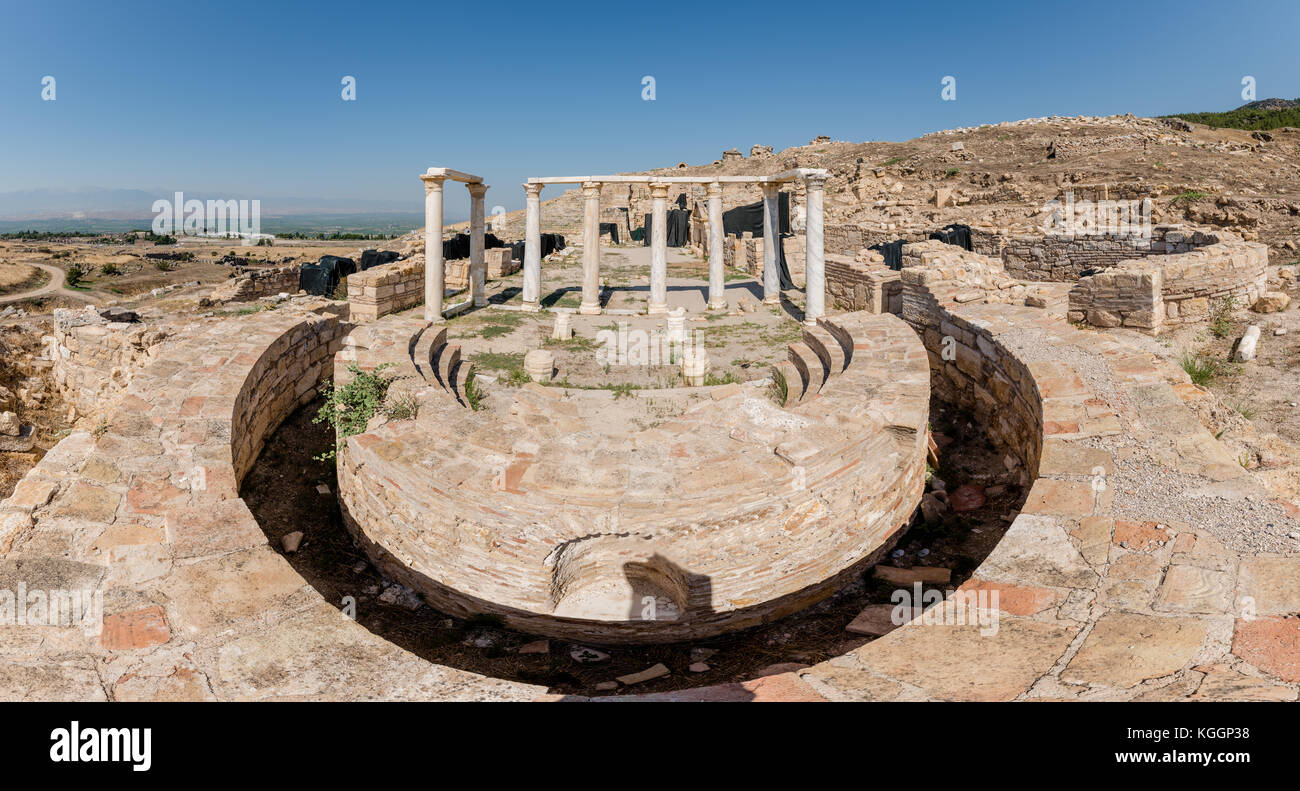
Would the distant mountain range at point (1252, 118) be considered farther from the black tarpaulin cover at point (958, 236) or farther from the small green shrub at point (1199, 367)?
the small green shrub at point (1199, 367)

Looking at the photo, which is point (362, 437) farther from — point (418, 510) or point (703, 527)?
point (703, 527)

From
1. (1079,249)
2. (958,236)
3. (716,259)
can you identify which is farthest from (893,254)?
(716,259)

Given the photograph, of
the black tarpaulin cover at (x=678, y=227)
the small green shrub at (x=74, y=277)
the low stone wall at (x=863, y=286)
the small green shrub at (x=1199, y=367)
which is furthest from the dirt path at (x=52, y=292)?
the small green shrub at (x=1199, y=367)

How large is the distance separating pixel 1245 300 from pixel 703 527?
10.3 metres

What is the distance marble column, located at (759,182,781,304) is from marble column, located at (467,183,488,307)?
6.99m

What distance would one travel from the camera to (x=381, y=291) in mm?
14352

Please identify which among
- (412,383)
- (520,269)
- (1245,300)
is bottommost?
(412,383)

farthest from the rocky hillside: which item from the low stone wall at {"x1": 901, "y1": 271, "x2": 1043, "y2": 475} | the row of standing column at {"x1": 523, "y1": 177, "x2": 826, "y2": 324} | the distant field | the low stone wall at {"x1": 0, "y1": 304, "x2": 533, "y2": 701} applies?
the low stone wall at {"x1": 0, "y1": 304, "x2": 533, "y2": 701}

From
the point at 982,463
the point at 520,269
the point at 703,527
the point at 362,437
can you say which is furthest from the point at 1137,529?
the point at 520,269

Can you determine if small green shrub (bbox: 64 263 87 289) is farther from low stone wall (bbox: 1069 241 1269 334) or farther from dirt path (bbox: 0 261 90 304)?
low stone wall (bbox: 1069 241 1269 334)

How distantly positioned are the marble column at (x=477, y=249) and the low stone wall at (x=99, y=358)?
7.36m

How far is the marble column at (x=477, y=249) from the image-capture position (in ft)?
53.3

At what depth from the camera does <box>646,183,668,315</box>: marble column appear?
15.1 m
